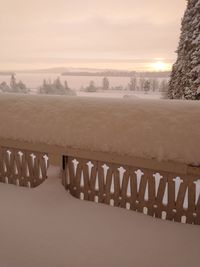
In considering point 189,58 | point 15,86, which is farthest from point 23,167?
point 15,86

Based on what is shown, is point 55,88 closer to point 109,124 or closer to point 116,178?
point 116,178

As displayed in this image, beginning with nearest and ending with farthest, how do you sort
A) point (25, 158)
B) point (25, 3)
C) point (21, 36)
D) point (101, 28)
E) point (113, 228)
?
point (113, 228) → point (25, 158) → point (25, 3) → point (21, 36) → point (101, 28)

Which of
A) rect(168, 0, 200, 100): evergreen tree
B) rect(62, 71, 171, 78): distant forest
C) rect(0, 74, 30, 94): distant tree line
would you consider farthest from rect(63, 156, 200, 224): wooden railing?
rect(0, 74, 30, 94): distant tree line

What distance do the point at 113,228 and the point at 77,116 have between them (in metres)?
1.54

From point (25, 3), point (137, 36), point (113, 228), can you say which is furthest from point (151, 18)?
point (113, 228)

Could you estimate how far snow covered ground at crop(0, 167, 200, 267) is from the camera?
274 cm

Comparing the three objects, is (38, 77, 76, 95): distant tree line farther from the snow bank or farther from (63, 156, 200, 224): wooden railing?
(63, 156, 200, 224): wooden railing

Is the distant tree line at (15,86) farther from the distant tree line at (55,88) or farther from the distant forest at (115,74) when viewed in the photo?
the distant forest at (115,74)

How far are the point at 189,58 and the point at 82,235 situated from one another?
31.7ft

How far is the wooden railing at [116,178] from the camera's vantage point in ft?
11.0

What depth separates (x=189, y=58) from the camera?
10875mm


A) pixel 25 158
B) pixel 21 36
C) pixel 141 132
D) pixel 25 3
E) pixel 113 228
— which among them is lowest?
pixel 113 228

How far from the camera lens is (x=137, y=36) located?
47.8 ft

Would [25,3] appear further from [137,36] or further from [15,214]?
[15,214]
